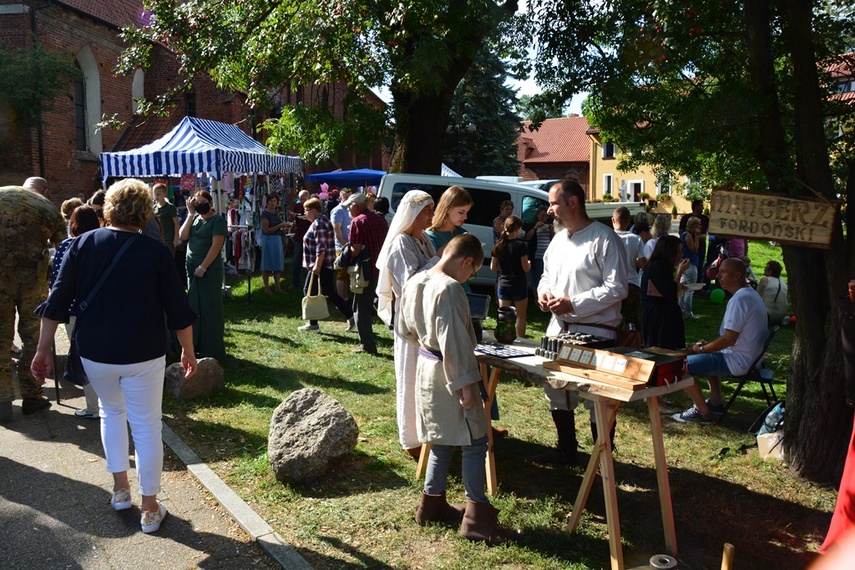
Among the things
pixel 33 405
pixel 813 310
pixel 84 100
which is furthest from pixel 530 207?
pixel 84 100

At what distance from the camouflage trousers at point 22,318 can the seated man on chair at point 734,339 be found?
572 centimetres

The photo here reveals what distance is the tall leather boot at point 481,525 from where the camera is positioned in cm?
416

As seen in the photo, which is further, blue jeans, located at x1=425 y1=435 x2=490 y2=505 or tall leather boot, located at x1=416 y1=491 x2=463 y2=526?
tall leather boot, located at x1=416 y1=491 x2=463 y2=526

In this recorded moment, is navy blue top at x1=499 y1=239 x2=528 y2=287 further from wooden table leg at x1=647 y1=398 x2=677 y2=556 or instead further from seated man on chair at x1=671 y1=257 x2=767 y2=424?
wooden table leg at x1=647 y1=398 x2=677 y2=556

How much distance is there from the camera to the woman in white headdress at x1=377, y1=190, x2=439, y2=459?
502 cm

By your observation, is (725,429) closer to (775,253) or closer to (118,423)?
(118,423)

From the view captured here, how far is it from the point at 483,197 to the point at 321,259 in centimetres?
369

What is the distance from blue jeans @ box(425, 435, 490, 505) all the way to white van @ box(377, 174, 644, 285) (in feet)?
26.4

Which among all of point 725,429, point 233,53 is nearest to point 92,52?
point 233,53

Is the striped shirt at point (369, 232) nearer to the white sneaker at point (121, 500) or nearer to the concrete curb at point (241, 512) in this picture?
the concrete curb at point (241, 512)

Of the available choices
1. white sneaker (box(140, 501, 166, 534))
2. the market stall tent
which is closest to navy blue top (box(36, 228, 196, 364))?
white sneaker (box(140, 501, 166, 534))

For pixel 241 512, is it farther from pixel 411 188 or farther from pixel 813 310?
pixel 411 188

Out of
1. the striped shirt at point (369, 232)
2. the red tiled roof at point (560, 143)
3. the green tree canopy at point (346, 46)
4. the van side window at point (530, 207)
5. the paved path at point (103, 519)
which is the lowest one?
the paved path at point (103, 519)

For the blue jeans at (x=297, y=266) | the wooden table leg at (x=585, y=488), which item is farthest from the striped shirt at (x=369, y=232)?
the blue jeans at (x=297, y=266)
